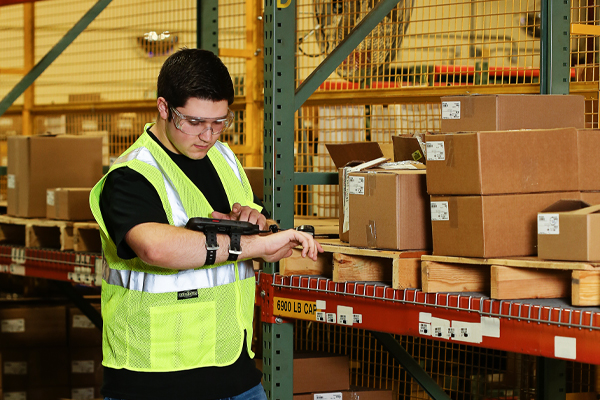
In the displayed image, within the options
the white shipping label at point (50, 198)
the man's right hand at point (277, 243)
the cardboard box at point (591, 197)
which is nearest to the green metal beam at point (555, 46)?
the cardboard box at point (591, 197)

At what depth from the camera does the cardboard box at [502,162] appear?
306 centimetres

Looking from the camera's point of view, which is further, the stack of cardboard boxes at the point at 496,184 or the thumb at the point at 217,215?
the stack of cardboard boxes at the point at 496,184

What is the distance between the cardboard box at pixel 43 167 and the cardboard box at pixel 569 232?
3.80 meters

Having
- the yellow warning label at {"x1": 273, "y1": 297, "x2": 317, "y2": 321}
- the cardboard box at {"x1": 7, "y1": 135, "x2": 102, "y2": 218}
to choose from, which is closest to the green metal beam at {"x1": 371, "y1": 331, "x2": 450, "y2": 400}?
the yellow warning label at {"x1": 273, "y1": 297, "x2": 317, "y2": 321}

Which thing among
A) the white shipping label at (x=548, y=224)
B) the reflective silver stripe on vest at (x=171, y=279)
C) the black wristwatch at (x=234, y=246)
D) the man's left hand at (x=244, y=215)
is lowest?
the reflective silver stripe on vest at (x=171, y=279)

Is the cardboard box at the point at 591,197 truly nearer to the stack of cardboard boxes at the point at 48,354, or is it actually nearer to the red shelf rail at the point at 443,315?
the red shelf rail at the point at 443,315

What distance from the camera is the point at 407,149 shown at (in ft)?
12.7

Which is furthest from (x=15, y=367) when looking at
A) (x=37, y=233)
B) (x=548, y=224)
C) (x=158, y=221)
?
(x=548, y=224)

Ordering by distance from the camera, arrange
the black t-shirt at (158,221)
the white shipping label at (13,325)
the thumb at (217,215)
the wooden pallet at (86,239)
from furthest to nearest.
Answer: the white shipping label at (13,325), the wooden pallet at (86,239), the thumb at (217,215), the black t-shirt at (158,221)

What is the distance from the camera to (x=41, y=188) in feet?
18.3

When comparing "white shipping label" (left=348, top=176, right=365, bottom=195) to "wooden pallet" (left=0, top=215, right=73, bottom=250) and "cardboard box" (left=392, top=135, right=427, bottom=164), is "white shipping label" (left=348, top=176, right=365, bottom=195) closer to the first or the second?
"cardboard box" (left=392, top=135, right=427, bottom=164)

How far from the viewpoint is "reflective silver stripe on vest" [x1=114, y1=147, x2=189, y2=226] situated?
2533 millimetres

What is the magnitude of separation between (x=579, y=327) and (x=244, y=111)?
13.4ft

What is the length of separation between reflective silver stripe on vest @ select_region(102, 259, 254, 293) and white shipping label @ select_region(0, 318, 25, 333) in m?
3.97
